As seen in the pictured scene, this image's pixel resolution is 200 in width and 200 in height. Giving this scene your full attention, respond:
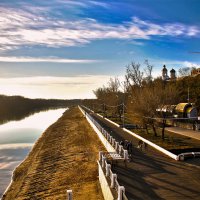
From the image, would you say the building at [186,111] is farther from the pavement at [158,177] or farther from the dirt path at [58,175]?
the pavement at [158,177]

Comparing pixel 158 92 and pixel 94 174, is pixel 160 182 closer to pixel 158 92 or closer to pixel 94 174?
pixel 94 174

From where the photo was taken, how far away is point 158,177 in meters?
20.8

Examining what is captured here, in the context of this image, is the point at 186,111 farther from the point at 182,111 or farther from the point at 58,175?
the point at 58,175

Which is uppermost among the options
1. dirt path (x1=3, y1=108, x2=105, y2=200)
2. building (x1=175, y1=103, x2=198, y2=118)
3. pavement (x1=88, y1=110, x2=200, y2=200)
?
building (x1=175, y1=103, x2=198, y2=118)

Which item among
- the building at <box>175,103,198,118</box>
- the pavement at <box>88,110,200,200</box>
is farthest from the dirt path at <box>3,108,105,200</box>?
the building at <box>175,103,198,118</box>

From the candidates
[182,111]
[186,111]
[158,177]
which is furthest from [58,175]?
[182,111]

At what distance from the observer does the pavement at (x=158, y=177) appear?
56.7 ft

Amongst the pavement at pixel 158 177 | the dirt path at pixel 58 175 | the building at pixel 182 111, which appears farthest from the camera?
the building at pixel 182 111

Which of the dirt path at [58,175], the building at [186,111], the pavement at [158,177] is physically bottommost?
the dirt path at [58,175]

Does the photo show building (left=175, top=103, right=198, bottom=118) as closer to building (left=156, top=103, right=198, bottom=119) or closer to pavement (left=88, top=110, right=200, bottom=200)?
building (left=156, top=103, right=198, bottom=119)

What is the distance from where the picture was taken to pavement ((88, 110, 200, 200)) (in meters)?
17.3

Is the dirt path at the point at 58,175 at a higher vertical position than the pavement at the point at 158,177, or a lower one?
lower

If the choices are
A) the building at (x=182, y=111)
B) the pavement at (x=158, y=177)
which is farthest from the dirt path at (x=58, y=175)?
the building at (x=182, y=111)

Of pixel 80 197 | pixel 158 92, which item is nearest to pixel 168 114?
pixel 158 92
